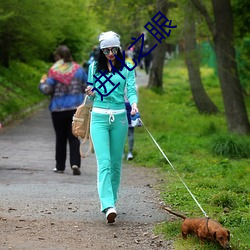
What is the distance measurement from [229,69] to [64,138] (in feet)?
19.5

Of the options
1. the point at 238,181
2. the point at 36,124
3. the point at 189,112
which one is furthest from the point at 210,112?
the point at 238,181

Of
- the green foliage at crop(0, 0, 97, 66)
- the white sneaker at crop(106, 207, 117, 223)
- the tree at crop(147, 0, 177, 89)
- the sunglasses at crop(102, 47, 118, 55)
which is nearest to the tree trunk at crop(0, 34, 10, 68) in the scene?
the green foliage at crop(0, 0, 97, 66)

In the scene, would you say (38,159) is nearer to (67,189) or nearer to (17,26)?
(67,189)

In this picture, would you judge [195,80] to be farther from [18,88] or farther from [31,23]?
[31,23]

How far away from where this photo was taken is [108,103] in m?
7.60

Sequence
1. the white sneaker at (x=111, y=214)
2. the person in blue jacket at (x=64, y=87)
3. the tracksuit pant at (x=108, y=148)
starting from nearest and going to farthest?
the white sneaker at (x=111, y=214) → the tracksuit pant at (x=108, y=148) → the person in blue jacket at (x=64, y=87)

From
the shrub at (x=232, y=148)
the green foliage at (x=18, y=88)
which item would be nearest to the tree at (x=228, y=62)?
the shrub at (x=232, y=148)

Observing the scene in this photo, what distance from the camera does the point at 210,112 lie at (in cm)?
2433

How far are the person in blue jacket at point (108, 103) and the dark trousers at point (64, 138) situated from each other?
3.62 m

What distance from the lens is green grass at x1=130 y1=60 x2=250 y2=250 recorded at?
735 centimetres

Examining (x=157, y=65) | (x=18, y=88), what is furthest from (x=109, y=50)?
(x=157, y=65)

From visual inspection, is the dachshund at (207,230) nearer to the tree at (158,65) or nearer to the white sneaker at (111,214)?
the white sneaker at (111,214)

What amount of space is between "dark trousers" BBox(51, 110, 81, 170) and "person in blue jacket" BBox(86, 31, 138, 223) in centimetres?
362

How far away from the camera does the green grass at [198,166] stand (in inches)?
289
